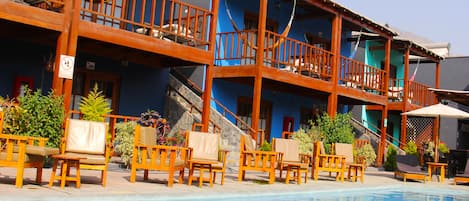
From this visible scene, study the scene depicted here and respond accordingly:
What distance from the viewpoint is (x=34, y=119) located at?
9.55m

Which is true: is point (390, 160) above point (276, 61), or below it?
below

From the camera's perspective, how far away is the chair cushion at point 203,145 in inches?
383

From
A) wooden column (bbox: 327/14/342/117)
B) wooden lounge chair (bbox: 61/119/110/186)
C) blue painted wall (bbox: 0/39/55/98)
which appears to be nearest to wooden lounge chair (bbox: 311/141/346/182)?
wooden column (bbox: 327/14/342/117)

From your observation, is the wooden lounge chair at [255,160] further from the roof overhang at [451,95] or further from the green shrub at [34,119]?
the roof overhang at [451,95]

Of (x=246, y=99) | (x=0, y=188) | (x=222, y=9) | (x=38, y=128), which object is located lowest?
(x=0, y=188)

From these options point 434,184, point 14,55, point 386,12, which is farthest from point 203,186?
point 386,12

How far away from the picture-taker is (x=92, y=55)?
14344 millimetres

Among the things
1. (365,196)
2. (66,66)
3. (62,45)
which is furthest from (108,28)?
(365,196)

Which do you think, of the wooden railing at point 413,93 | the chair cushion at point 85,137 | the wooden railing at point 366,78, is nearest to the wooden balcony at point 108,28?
the chair cushion at point 85,137

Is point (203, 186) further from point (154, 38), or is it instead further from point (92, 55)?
point (92, 55)

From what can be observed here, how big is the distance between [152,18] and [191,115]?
385 centimetres

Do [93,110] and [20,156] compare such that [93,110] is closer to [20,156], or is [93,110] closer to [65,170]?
[65,170]

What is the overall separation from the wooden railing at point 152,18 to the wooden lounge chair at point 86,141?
11.9 ft

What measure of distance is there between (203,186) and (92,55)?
259 inches
